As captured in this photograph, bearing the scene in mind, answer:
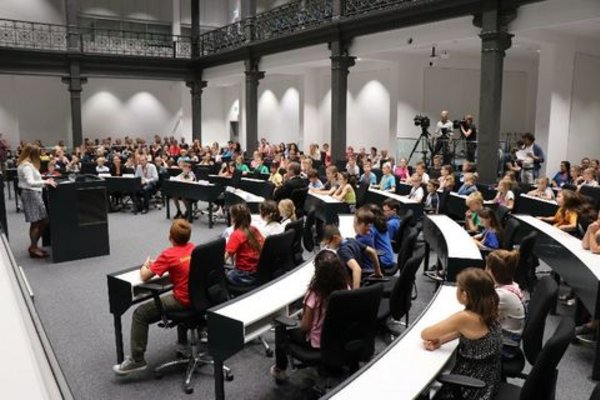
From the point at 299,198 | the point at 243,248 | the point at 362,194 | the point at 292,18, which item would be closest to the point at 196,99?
the point at 292,18

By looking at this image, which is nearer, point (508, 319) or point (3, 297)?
point (3, 297)

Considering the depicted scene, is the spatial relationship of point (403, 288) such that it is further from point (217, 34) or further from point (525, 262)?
point (217, 34)

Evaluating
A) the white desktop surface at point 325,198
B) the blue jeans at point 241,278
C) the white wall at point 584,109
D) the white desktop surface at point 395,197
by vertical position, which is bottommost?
the blue jeans at point 241,278

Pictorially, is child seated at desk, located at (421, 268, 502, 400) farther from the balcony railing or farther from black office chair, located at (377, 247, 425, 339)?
the balcony railing

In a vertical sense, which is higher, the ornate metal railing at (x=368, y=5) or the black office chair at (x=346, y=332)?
the ornate metal railing at (x=368, y=5)

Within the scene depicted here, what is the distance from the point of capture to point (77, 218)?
891 cm

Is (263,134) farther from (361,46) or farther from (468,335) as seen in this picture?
(468,335)

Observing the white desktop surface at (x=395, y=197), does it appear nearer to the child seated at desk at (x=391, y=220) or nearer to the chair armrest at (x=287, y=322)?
the child seated at desk at (x=391, y=220)

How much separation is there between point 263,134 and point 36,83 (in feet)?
34.6

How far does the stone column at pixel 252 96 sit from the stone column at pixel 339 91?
4.56 metres

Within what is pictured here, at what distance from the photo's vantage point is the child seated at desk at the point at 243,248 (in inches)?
223

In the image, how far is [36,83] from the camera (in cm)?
2481

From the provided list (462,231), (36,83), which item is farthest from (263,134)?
(462,231)

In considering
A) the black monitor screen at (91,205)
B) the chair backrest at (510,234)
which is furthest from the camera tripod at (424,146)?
the black monitor screen at (91,205)
